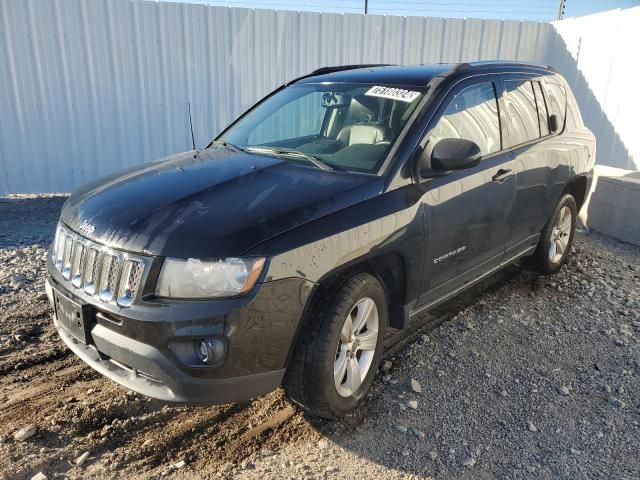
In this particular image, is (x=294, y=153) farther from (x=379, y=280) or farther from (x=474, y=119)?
(x=474, y=119)

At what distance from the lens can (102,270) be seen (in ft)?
8.34

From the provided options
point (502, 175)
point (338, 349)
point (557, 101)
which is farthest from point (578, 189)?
point (338, 349)

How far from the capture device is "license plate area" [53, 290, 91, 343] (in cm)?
258

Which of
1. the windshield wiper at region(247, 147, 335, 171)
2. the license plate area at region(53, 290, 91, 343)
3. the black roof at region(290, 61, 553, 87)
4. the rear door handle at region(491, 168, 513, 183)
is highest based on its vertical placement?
the black roof at region(290, 61, 553, 87)

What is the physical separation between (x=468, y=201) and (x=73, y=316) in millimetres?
2482

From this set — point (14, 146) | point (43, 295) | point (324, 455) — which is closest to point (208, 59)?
point (14, 146)

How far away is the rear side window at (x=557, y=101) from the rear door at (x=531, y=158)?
98 mm

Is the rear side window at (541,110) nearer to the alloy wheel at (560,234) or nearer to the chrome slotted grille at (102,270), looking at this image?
the alloy wheel at (560,234)

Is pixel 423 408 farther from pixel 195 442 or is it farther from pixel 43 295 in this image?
pixel 43 295

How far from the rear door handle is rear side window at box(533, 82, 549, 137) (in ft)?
2.72

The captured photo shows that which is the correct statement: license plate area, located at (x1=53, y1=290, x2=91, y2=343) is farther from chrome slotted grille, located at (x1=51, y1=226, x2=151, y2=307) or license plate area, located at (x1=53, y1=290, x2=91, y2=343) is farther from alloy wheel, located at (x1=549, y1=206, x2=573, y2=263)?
alloy wheel, located at (x1=549, y1=206, x2=573, y2=263)

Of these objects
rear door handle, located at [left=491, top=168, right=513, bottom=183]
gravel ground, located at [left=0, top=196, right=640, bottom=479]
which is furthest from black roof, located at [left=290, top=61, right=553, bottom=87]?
gravel ground, located at [left=0, top=196, right=640, bottom=479]

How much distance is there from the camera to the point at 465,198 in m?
3.45

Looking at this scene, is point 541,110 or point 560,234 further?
point 560,234
